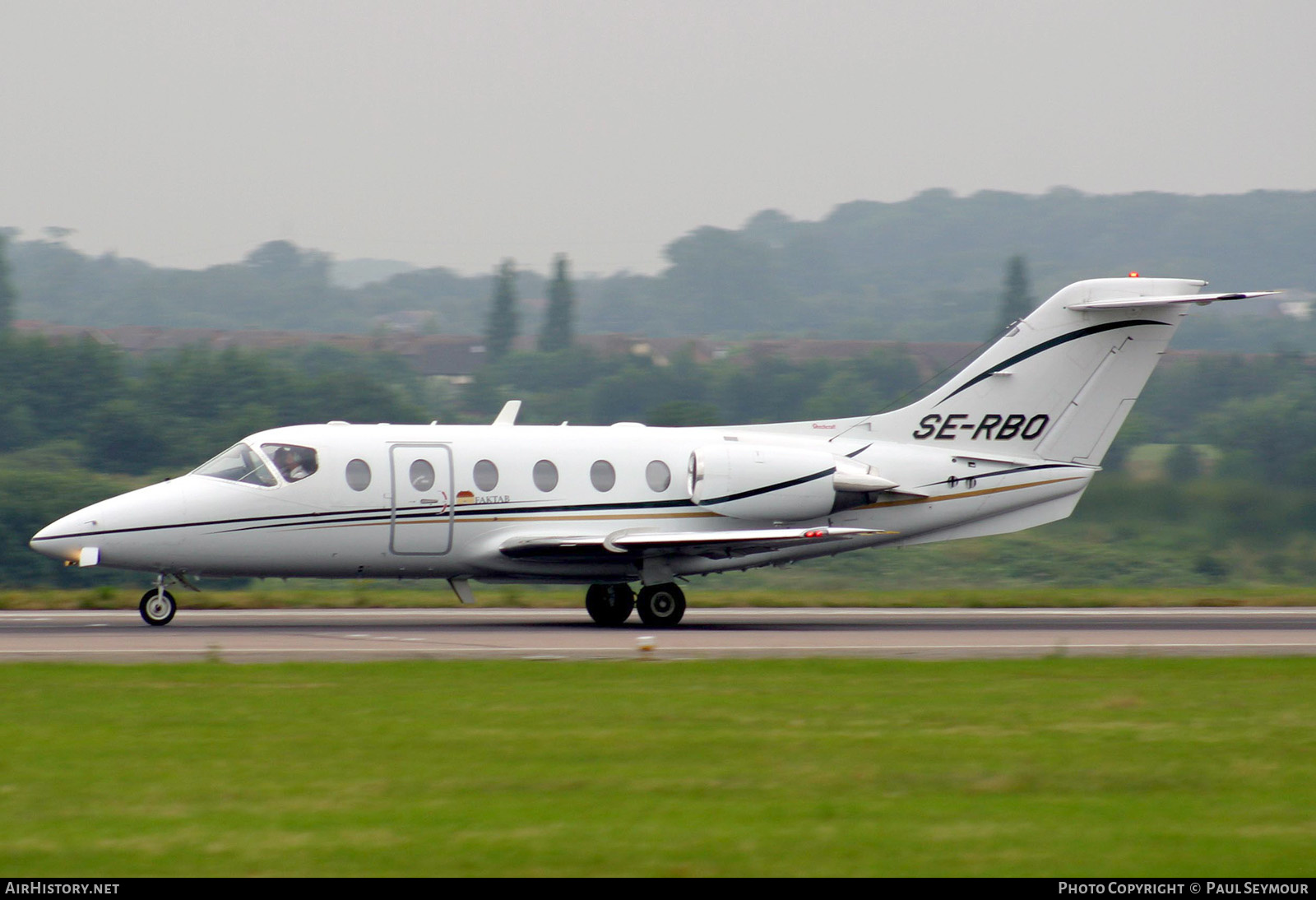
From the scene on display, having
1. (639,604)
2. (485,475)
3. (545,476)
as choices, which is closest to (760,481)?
(639,604)

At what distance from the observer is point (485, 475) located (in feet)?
74.8

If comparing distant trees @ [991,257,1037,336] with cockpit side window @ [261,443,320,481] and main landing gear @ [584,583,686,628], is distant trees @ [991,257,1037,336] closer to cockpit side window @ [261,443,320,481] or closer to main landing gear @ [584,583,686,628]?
main landing gear @ [584,583,686,628]

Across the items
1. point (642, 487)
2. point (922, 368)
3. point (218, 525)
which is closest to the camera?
point (218, 525)

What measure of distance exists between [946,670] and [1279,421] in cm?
3578

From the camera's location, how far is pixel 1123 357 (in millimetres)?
24875

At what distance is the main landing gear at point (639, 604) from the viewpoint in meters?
23.1

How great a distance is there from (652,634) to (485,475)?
11.5 ft

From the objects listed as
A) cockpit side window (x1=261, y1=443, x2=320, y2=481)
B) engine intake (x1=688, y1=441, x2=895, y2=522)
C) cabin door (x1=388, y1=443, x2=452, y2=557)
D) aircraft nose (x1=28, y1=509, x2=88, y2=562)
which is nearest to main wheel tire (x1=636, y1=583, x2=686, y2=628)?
engine intake (x1=688, y1=441, x2=895, y2=522)

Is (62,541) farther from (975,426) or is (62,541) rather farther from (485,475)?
(975,426)

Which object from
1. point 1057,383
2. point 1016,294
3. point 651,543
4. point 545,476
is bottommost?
point 651,543

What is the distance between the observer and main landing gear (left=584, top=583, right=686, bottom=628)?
23094 mm

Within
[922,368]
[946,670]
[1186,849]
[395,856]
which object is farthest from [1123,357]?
[922,368]

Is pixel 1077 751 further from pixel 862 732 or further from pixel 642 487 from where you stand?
pixel 642 487
